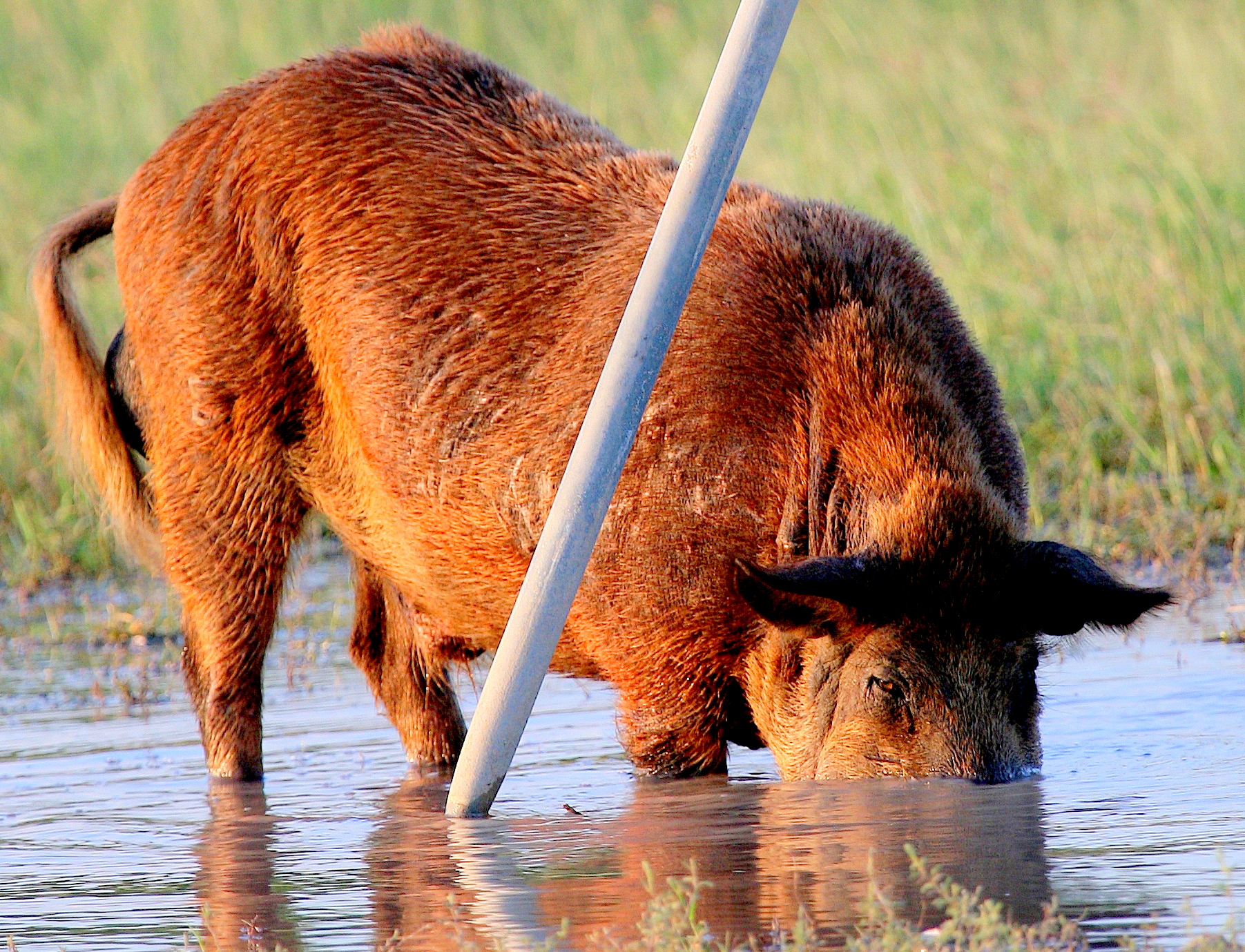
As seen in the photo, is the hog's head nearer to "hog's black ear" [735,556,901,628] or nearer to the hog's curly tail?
"hog's black ear" [735,556,901,628]

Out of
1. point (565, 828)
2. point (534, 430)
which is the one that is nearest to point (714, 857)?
point (565, 828)

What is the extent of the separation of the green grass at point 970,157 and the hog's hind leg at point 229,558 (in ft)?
5.60

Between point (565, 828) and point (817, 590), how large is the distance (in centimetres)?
82

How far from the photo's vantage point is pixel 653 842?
13.8 feet

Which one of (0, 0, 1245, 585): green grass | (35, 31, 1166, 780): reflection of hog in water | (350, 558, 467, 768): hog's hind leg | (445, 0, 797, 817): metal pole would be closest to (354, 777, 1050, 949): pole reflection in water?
(35, 31, 1166, 780): reflection of hog in water

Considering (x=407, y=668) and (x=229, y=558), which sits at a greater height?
(x=229, y=558)

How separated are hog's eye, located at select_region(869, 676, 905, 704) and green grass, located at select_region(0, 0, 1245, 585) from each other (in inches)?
112

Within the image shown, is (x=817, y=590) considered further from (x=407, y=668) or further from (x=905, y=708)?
(x=407, y=668)

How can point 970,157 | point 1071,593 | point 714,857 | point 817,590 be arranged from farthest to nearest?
point 970,157 → point 1071,593 → point 817,590 → point 714,857

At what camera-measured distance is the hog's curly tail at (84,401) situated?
20.3 ft

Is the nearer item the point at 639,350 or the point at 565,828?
the point at 639,350

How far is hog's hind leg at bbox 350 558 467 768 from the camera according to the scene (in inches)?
229

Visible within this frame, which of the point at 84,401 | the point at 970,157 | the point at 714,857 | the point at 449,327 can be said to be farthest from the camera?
the point at 970,157

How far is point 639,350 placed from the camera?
4078 millimetres
